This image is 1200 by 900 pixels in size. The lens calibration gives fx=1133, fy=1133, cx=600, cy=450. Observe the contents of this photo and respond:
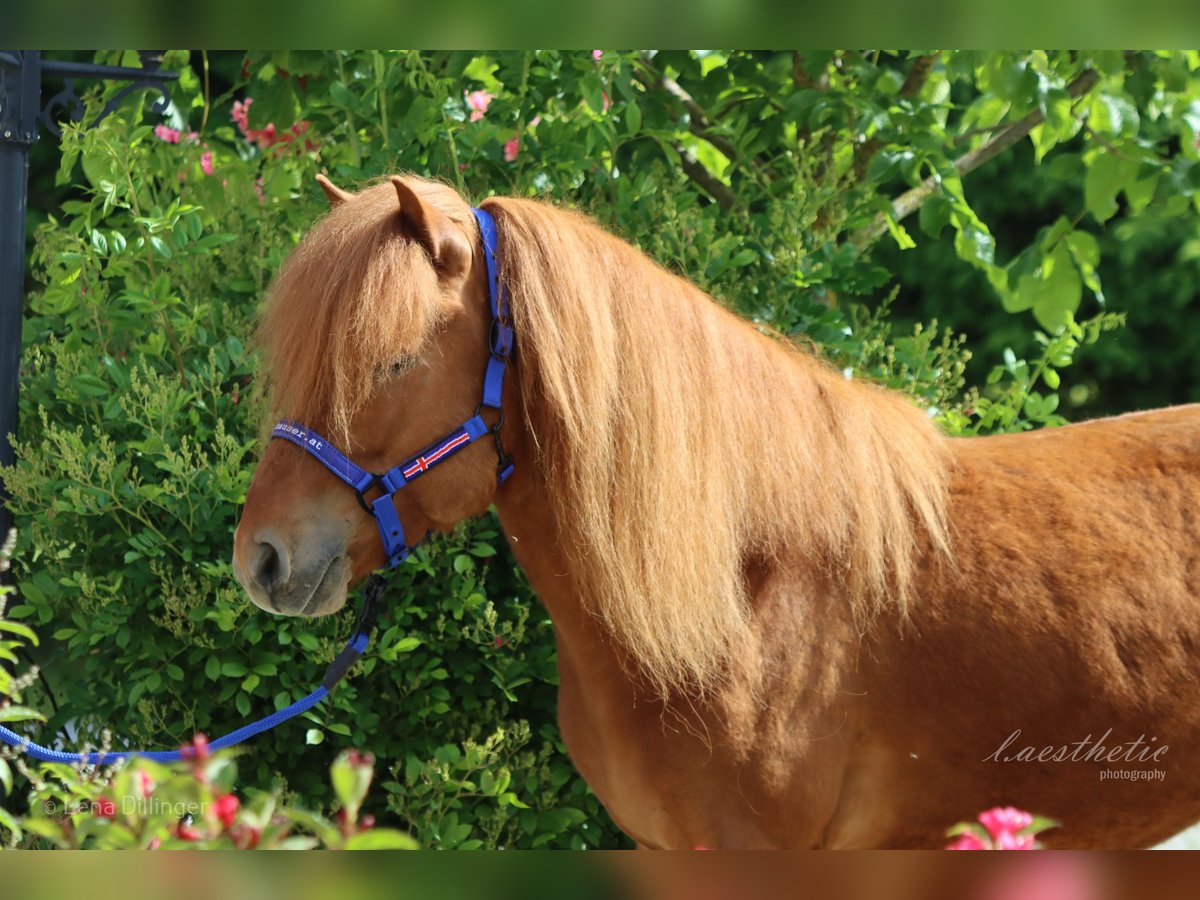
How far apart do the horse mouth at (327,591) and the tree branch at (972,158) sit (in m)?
2.38

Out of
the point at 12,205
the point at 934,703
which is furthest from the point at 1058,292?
the point at 12,205

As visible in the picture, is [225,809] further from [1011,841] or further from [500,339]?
[500,339]

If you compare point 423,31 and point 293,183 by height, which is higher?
point 423,31

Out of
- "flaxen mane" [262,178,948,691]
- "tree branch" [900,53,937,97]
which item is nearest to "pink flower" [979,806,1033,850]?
"flaxen mane" [262,178,948,691]

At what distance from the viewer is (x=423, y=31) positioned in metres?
0.94

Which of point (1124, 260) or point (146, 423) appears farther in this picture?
point (1124, 260)

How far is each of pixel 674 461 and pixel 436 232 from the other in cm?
56

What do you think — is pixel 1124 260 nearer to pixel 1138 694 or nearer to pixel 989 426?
pixel 989 426

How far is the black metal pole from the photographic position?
2.64 metres

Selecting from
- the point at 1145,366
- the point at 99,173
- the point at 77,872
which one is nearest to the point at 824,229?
the point at 99,173

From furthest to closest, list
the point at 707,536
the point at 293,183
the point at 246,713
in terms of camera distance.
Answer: the point at 293,183 < the point at 246,713 < the point at 707,536

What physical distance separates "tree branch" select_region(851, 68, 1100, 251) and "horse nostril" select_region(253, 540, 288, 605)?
8.06 ft

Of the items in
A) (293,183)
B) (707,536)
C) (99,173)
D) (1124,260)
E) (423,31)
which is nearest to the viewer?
(423,31)

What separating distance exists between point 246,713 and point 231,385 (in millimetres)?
879
